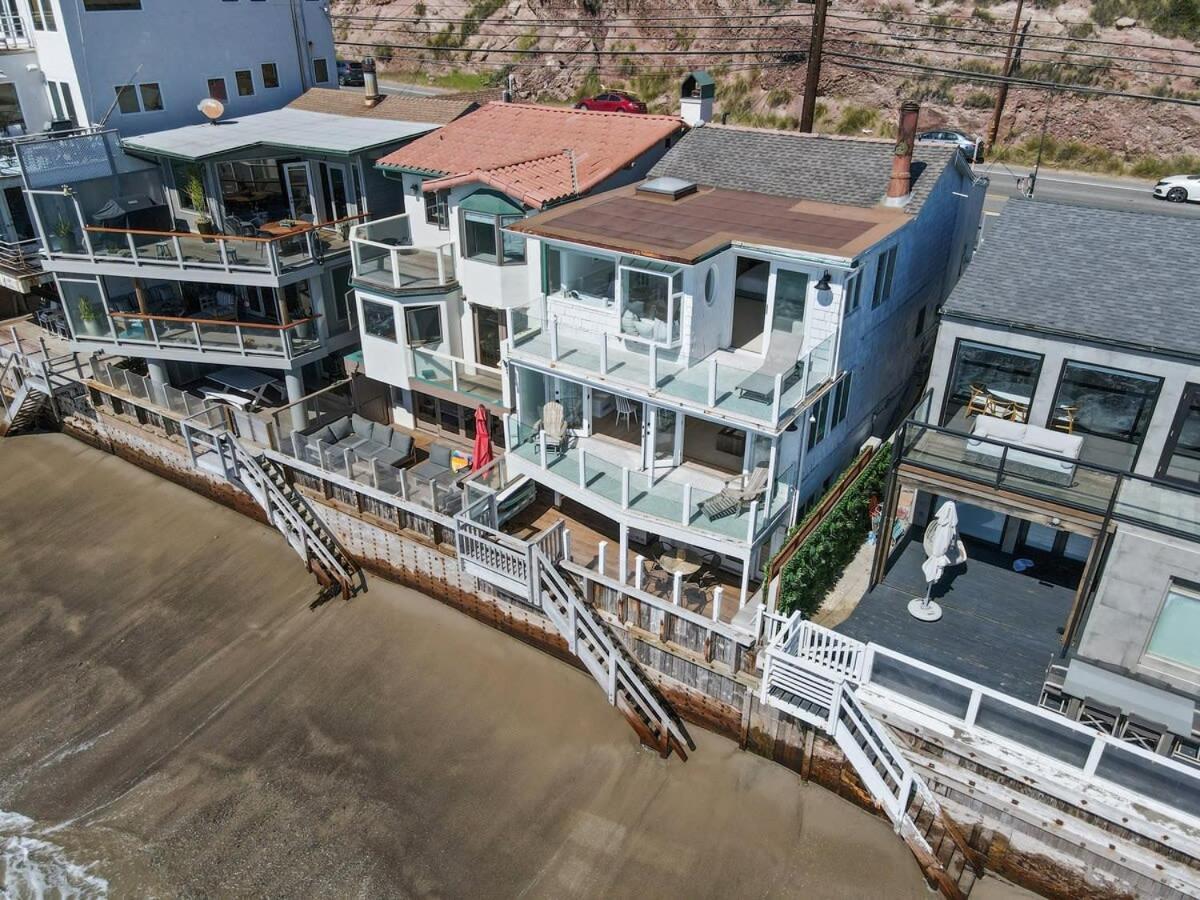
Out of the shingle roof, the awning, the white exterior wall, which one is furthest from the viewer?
the white exterior wall

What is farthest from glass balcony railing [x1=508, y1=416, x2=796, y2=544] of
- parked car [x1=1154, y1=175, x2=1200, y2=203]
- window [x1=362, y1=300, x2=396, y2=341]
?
parked car [x1=1154, y1=175, x2=1200, y2=203]

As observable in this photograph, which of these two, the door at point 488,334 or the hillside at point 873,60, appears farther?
the hillside at point 873,60

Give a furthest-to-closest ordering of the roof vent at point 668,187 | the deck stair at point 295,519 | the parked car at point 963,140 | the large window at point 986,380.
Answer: the parked car at point 963,140, the deck stair at point 295,519, the roof vent at point 668,187, the large window at point 986,380

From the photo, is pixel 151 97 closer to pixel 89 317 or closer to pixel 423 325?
pixel 89 317

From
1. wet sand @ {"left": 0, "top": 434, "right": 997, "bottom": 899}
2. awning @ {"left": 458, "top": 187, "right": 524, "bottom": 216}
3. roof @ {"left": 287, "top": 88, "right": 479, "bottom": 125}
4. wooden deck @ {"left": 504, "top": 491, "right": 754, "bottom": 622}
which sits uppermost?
roof @ {"left": 287, "top": 88, "right": 479, "bottom": 125}

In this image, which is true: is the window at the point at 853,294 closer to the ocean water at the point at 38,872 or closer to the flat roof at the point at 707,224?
the flat roof at the point at 707,224

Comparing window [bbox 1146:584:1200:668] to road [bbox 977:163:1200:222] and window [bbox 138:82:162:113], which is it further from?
window [bbox 138:82:162:113]

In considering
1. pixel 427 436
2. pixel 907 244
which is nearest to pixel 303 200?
pixel 427 436

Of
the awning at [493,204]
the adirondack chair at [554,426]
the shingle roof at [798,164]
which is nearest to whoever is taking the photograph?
the adirondack chair at [554,426]

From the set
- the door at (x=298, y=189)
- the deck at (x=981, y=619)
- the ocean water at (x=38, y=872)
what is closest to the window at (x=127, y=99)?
the door at (x=298, y=189)
